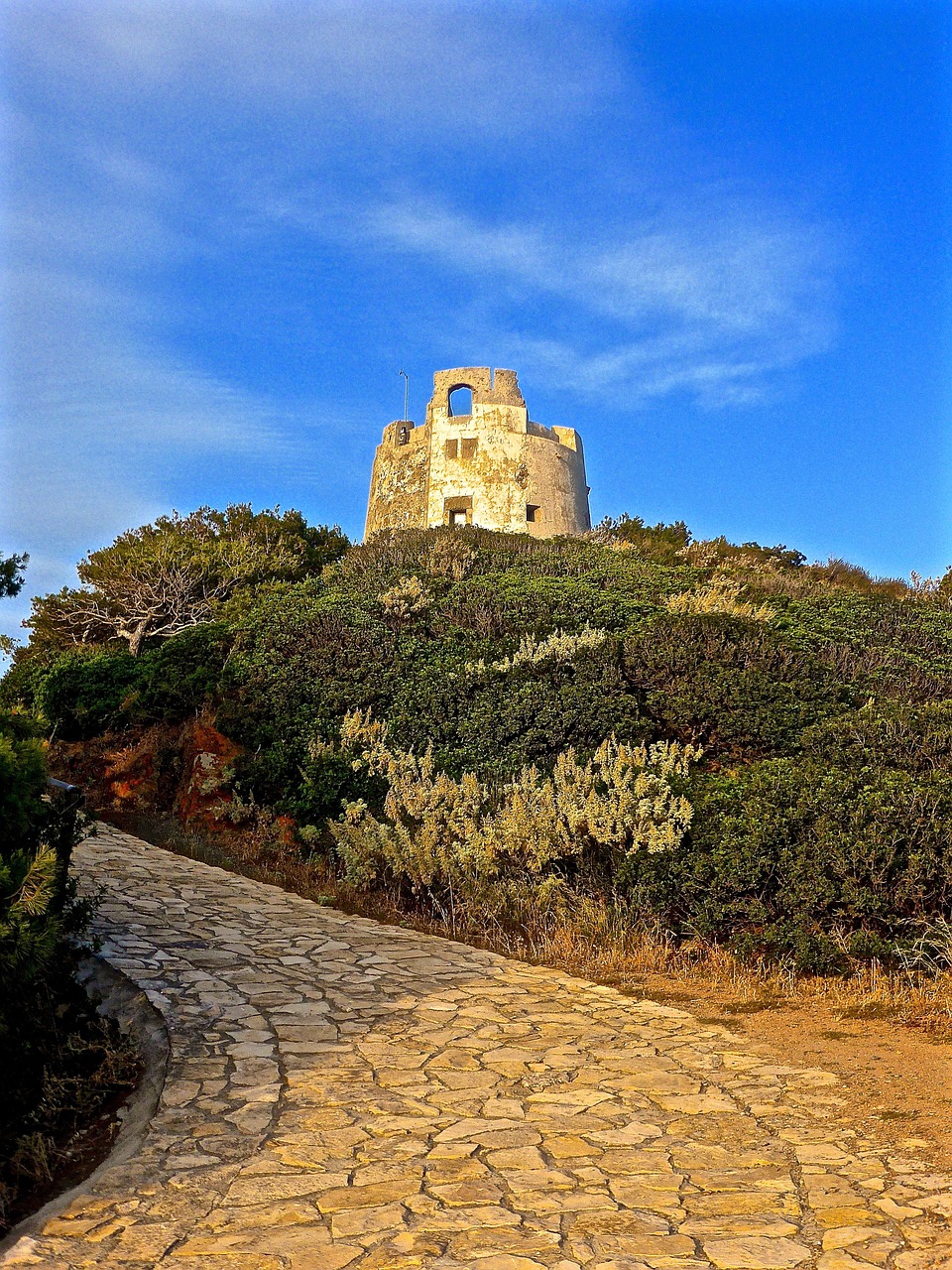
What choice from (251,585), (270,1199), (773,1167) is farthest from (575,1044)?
(251,585)

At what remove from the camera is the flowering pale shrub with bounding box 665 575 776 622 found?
39.9 ft

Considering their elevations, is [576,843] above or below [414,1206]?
above

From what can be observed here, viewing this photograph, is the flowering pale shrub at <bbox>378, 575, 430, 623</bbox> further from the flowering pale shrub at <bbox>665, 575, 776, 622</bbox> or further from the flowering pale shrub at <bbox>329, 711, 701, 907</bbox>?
the flowering pale shrub at <bbox>329, 711, 701, 907</bbox>

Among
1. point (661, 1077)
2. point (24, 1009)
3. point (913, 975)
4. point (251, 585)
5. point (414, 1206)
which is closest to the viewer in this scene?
point (414, 1206)

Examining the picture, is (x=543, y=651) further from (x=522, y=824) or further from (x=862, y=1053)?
(x=862, y=1053)

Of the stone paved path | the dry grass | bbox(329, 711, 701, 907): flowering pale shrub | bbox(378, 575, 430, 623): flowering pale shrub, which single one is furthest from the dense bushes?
bbox(378, 575, 430, 623): flowering pale shrub

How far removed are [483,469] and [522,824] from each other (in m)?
22.3

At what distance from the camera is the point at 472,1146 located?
4.53 meters

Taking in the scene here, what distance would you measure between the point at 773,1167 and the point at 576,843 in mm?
3899

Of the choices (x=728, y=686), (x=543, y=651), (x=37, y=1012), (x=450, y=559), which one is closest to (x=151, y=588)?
(x=450, y=559)

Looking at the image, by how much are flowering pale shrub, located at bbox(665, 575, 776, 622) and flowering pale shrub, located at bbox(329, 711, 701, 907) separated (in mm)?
2873

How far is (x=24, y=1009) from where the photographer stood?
16.2 feet

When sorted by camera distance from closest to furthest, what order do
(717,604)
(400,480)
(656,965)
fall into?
(656,965) → (717,604) → (400,480)

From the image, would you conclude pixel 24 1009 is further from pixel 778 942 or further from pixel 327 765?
pixel 327 765
